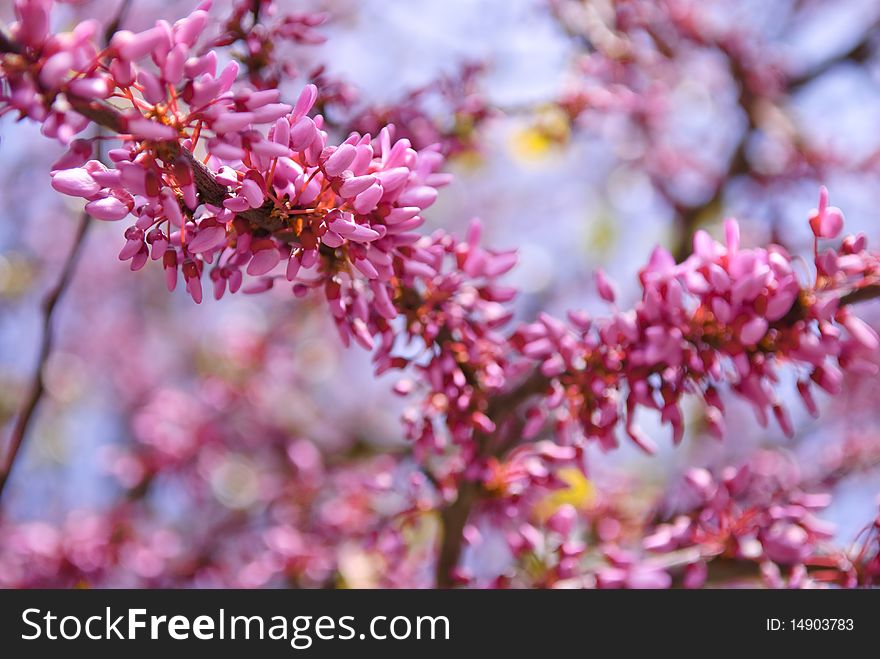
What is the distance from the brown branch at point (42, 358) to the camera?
195 centimetres

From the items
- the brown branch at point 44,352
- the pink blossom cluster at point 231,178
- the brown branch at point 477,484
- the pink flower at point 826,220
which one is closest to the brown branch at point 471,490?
the brown branch at point 477,484

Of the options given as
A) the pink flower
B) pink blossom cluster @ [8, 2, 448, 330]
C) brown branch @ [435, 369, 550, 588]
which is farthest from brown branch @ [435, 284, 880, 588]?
pink blossom cluster @ [8, 2, 448, 330]

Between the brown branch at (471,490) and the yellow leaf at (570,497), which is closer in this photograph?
the brown branch at (471,490)

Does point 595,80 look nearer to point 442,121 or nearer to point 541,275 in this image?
point 442,121

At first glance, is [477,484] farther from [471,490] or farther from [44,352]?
[44,352]

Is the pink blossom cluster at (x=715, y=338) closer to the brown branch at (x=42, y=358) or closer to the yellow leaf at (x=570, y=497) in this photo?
the yellow leaf at (x=570, y=497)

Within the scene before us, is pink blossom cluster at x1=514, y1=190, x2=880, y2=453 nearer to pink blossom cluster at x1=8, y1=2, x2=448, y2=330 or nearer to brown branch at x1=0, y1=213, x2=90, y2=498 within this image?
pink blossom cluster at x1=8, y1=2, x2=448, y2=330

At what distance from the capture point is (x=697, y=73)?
177 inches

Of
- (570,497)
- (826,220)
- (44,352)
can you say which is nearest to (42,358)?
(44,352)

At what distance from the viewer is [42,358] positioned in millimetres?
1995

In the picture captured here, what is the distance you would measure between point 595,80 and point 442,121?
115 cm

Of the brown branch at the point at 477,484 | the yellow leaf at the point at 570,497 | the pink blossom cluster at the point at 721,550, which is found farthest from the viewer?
the yellow leaf at the point at 570,497
